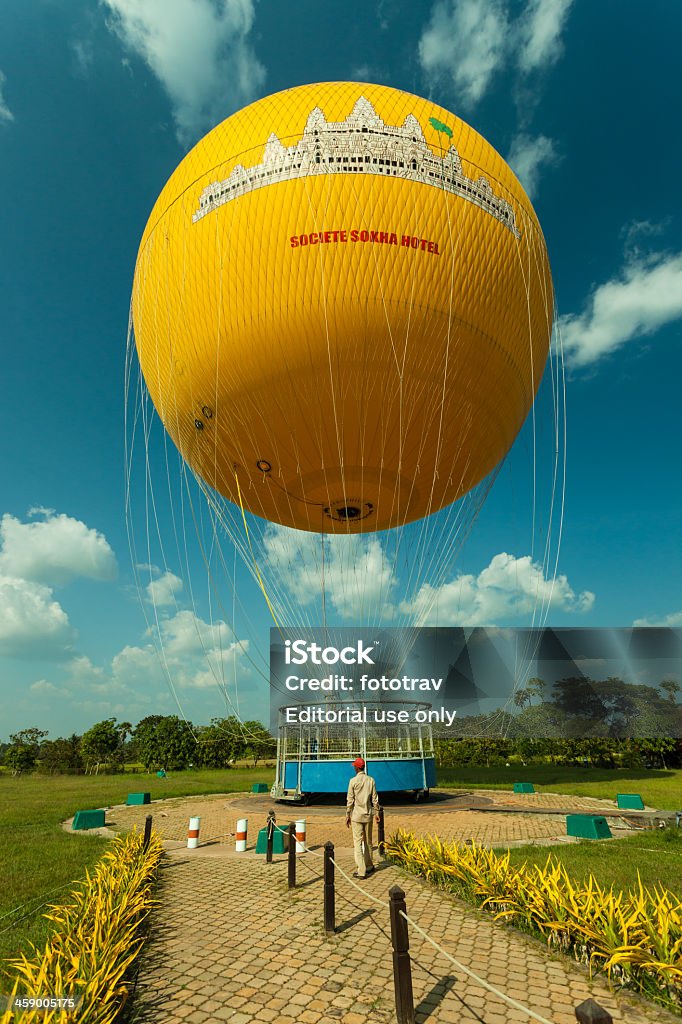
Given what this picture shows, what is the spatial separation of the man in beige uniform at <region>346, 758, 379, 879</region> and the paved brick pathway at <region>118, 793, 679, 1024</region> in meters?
0.27

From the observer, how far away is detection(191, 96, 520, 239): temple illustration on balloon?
10297 mm

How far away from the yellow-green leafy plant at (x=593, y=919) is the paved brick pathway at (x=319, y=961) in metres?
0.21

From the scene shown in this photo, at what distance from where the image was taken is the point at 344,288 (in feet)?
34.6

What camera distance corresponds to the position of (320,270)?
10383mm

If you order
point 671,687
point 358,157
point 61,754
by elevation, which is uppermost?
point 358,157

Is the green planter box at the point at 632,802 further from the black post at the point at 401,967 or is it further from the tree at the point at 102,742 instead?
the tree at the point at 102,742

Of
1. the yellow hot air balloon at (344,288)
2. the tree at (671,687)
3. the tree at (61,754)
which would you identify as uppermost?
the yellow hot air balloon at (344,288)

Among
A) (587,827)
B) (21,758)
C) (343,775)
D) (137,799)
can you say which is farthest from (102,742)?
(587,827)

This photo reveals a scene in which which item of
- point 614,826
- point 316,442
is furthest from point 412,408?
point 614,826

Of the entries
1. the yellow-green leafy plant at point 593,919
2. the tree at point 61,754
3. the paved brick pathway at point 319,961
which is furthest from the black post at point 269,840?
the tree at point 61,754

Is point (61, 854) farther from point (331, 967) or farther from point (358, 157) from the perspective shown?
point (358, 157)

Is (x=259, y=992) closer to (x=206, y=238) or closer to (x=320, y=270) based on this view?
(x=320, y=270)

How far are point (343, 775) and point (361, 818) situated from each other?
7932mm

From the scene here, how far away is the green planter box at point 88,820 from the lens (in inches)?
540
